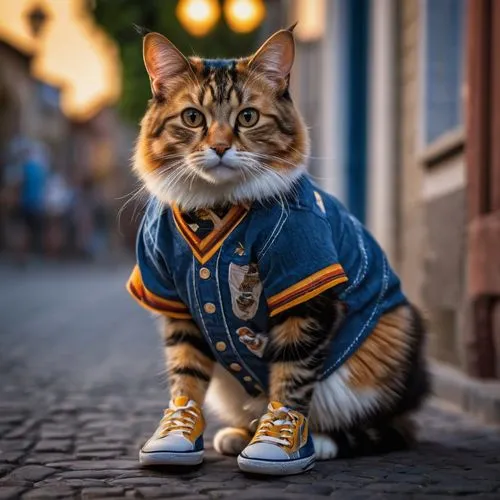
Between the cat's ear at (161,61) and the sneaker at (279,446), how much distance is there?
116 cm

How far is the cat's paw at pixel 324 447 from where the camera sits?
10.3 feet

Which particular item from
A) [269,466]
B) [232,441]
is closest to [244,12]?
[232,441]

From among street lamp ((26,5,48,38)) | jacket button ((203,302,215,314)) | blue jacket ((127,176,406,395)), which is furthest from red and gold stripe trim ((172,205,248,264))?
street lamp ((26,5,48,38))

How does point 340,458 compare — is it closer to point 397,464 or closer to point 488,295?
point 397,464

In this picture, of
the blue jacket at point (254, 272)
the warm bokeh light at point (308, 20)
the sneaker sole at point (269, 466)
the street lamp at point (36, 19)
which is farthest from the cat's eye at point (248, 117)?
the street lamp at point (36, 19)

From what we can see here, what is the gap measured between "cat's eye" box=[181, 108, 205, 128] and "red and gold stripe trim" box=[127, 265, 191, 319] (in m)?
0.60

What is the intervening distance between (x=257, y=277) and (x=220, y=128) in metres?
0.51

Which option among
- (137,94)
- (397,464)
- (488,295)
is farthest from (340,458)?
(137,94)

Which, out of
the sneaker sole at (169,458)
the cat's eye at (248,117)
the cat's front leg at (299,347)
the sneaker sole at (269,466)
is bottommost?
the sneaker sole at (269,466)

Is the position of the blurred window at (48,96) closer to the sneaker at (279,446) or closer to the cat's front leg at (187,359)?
the cat's front leg at (187,359)

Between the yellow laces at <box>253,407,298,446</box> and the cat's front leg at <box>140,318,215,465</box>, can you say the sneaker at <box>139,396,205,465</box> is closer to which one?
the cat's front leg at <box>140,318,215,465</box>

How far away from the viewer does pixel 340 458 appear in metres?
3.17

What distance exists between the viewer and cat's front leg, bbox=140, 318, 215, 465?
2895 millimetres

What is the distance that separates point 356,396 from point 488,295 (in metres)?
1.67
